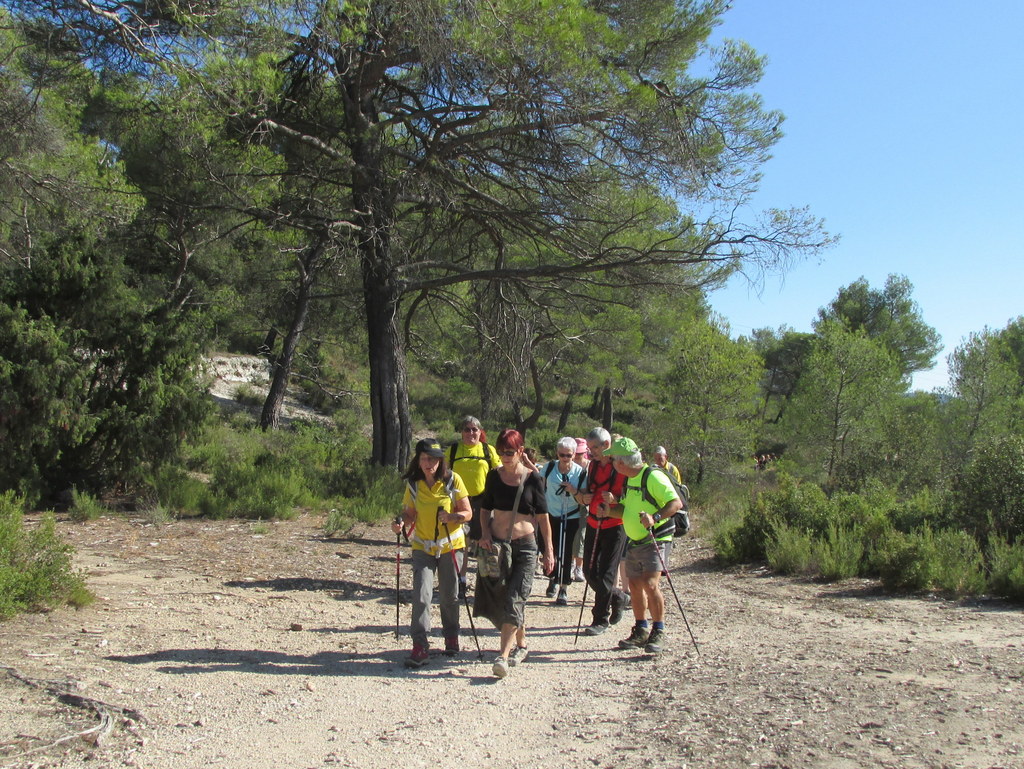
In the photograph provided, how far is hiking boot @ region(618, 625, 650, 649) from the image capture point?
21.3 ft

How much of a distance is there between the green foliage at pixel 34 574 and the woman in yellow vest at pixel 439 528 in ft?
8.86

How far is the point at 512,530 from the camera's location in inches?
245

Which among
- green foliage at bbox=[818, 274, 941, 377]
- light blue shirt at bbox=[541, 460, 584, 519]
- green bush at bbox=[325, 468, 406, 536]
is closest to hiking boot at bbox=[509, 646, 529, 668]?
light blue shirt at bbox=[541, 460, 584, 519]

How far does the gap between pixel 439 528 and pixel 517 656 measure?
1.12 metres

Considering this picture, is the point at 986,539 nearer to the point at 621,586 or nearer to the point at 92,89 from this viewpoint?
the point at 621,586

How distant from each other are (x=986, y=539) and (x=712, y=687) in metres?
5.77

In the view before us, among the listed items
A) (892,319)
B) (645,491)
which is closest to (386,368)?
(645,491)

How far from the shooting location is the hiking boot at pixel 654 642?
6.39 meters

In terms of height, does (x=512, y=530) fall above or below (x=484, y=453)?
below

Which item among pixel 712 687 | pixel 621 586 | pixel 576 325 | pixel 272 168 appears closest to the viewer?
pixel 712 687

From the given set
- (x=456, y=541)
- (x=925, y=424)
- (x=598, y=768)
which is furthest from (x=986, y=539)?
(x=925, y=424)

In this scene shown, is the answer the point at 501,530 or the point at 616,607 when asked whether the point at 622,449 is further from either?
the point at 616,607

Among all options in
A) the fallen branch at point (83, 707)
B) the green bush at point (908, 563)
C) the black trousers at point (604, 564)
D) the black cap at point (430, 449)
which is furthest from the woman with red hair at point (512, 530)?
the green bush at point (908, 563)

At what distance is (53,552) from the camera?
6.60 m
